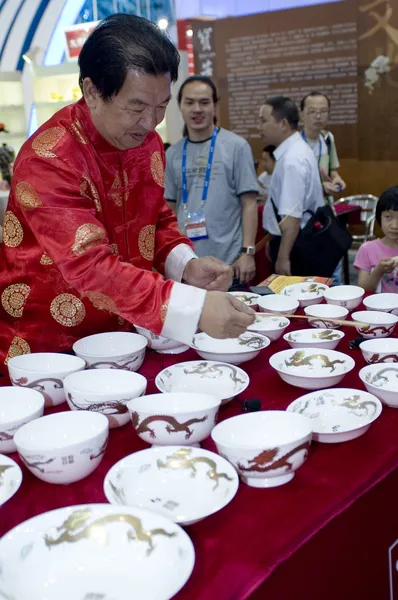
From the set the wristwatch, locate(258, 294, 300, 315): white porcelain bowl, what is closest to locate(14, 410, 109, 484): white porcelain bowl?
locate(258, 294, 300, 315): white porcelain bowl

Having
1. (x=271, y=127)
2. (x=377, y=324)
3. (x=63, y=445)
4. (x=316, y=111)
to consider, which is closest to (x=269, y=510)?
(x=63, y=445)

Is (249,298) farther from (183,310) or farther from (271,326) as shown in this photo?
(183,310)

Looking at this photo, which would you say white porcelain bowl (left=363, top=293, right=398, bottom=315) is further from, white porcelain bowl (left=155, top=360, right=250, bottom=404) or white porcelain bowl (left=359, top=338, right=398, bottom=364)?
white porcelain bowl (left=155, top=360, right=250, bottom=404)

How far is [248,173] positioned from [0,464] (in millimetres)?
2316

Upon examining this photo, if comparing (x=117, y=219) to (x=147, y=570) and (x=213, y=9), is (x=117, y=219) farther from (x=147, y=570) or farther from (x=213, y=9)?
(x=213, y=9)

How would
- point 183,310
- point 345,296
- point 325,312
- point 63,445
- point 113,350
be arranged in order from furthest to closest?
point 345,296
point 325,312
point 113,350
point 183,310
point 63,445

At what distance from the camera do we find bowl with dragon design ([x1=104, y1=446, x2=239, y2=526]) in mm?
900

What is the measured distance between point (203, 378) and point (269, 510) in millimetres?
469

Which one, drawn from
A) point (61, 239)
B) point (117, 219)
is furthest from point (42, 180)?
point (117, 219)

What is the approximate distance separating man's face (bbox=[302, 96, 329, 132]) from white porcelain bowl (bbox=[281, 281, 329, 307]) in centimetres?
274

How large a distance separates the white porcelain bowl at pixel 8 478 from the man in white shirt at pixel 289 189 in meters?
2.27

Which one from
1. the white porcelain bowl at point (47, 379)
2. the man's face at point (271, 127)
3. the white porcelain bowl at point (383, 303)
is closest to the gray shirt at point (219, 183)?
the man's face at point (271, 127)

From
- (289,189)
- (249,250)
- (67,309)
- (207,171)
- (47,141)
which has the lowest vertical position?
Answer: (249,250)

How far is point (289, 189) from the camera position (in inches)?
121
